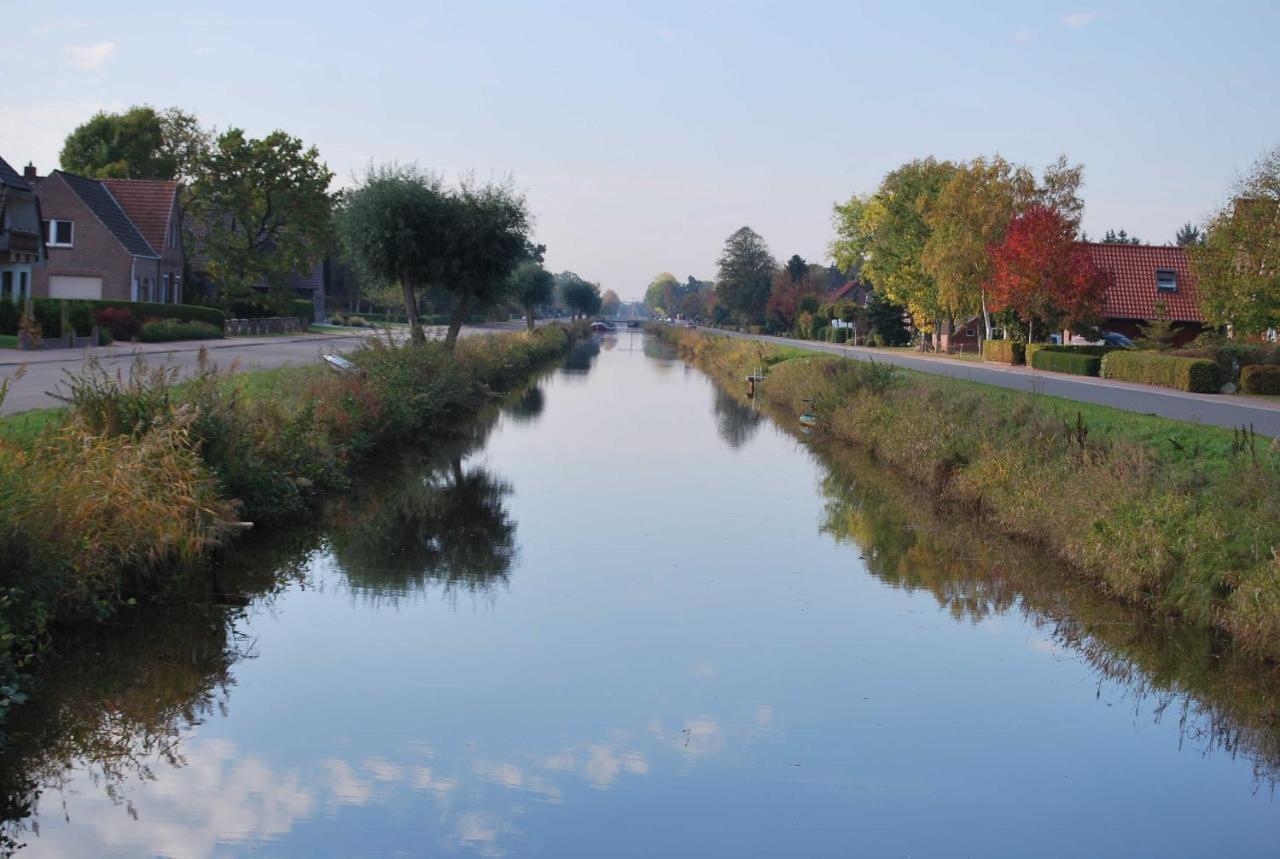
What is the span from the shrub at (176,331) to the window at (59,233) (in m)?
9.92

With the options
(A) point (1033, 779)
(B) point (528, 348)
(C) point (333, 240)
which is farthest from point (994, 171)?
(A) point (1033, 779)

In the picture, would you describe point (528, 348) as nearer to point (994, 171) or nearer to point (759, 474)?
point (994, 171)

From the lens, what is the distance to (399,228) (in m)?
38.0

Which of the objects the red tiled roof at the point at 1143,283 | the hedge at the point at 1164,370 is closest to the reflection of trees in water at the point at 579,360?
the red tiled roof at the point at 1143,283

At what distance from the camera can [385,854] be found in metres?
6.93

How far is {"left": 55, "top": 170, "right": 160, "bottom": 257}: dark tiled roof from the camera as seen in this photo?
55.8m

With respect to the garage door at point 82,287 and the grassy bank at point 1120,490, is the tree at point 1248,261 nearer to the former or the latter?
the grassy bank at point 1120,490

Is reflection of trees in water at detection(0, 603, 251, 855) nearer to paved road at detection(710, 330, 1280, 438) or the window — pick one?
paved road at detection(710, 330, 1280, 438)

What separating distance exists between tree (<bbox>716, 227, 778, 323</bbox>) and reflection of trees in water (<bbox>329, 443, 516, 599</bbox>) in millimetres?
114645

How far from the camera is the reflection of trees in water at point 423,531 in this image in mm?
13688

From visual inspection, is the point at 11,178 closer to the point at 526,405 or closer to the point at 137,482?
the point at 526,405

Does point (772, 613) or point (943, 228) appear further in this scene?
point (943, 228)

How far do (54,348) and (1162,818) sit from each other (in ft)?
111

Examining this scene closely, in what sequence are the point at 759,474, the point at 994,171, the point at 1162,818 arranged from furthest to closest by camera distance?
1. the point at 994,171
2. the point at 759,474
3. the point at 1162,818
